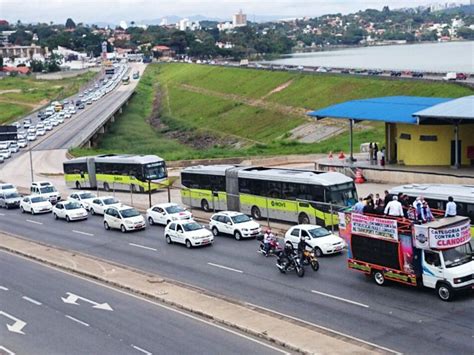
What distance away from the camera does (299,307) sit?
2261cm

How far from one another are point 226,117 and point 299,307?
8604 cm

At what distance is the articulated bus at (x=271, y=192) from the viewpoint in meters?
34.3

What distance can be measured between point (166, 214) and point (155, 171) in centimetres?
1312

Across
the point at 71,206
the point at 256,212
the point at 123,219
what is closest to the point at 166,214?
the point at 123,219

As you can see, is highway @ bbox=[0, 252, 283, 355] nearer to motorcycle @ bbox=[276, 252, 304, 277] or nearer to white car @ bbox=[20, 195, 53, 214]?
motorcycle @ bbox=[276, 252, 304, 277]

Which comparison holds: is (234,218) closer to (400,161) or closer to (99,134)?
(400,161)

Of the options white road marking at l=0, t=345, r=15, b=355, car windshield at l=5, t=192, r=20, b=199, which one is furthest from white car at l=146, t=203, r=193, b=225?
white road marking at l=0, t=345, r=15, b=355

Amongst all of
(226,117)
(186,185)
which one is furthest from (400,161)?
(226,117)

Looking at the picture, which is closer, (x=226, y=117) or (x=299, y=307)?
(x=299, y=307)

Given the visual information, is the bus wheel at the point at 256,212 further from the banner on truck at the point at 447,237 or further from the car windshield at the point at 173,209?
the banner on truck at the point at 447,237

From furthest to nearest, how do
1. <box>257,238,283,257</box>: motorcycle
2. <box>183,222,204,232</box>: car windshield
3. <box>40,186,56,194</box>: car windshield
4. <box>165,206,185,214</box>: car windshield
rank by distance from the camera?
<box>40,186,56,194</box>: car windshield
<box>165,206,185,214</box>: car windshield
<box>183,222,204,232</box>: car windshield
<box>257,238,283,257</box>: motorcycle

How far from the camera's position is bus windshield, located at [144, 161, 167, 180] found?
50.8 m

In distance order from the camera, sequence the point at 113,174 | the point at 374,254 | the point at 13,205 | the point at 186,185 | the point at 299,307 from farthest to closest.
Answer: the point at 113,174
the point at 13,205
the point at 186,185
the point at 374,254
the point at 299,307

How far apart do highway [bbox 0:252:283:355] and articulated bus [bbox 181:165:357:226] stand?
1172 cm
